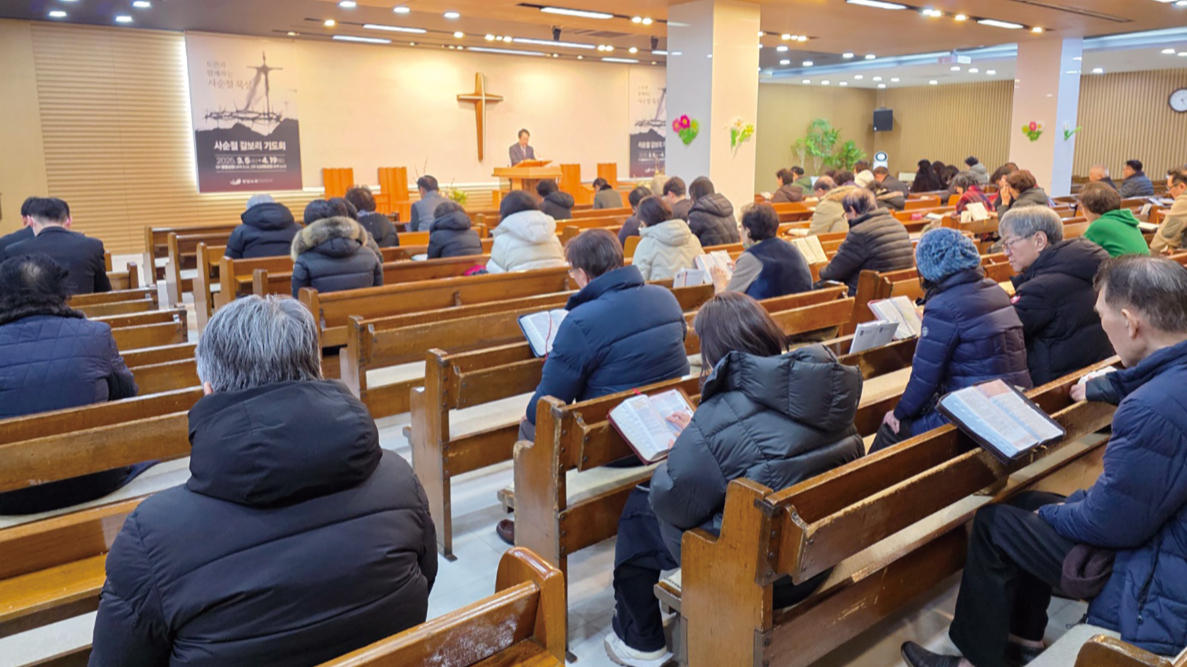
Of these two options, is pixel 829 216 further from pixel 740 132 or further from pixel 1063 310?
pixel 1063 310

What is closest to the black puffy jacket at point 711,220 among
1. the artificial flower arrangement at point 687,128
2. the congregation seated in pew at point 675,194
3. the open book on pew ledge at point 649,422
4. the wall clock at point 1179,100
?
the congregation seated in pew at point 675,194

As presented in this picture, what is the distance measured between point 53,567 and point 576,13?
8.55 m

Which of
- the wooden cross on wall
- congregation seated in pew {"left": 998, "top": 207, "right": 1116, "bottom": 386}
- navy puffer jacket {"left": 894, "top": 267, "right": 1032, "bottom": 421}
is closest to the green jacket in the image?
congregation seated in pew {"left": 998, "top": 207, "right": 1116, "bottom": 386}

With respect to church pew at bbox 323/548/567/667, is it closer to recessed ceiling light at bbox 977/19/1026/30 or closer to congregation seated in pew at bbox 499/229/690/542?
congregation seated in pew at bbox 499/229/690/542

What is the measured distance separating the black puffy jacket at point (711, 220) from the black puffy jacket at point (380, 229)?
2498 millimetres

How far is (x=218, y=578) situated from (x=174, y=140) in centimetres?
1232

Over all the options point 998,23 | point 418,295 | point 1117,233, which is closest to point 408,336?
point 418,295

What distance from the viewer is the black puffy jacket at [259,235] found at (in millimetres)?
6191

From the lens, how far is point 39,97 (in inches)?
427

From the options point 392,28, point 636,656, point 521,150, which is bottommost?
point 636,656

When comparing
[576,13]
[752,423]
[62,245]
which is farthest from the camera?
[576,13]

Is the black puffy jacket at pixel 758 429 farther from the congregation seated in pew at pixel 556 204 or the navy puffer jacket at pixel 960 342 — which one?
the congregation seated in pew at pixel 556 204

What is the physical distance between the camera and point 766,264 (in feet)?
14.6

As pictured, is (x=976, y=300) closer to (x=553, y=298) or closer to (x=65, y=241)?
(x=553, y=298)
